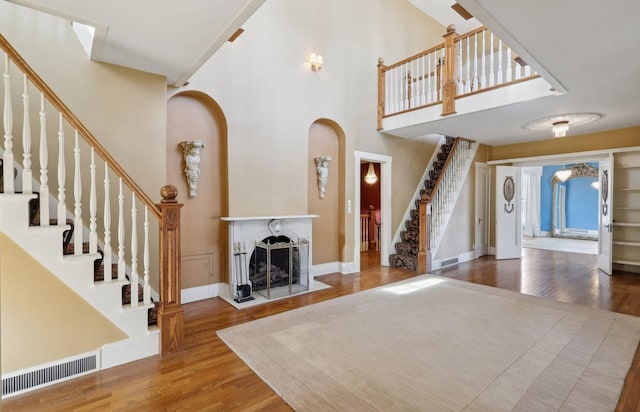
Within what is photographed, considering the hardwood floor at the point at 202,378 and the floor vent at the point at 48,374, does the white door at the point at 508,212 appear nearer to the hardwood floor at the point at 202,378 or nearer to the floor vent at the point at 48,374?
the hardwood floor at the point at 202,378

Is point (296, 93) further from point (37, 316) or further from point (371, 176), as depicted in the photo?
point (37, 316)

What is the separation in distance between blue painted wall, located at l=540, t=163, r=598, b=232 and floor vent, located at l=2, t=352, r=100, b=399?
43.4ft

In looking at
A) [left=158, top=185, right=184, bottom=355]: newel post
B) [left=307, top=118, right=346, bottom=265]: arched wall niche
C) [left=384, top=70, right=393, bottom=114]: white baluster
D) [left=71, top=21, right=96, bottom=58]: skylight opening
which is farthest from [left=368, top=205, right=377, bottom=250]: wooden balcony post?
[left=71, top=21, right=96, bottom=58]: skylight opening

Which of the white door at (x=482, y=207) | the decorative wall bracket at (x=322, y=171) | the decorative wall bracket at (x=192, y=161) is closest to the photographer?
the decorative wall bracket at (x=192, y=161)

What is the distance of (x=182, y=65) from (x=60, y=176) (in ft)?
5.25

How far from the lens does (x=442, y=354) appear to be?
2666 millimetres

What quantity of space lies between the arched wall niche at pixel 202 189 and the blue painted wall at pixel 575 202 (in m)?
11.7

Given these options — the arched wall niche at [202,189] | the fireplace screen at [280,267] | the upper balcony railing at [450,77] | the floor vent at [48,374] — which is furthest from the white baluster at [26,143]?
the upper balcony railing at [450,77]

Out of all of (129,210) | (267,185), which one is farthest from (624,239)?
(129,210)

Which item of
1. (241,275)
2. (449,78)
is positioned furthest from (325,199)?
(449,78)

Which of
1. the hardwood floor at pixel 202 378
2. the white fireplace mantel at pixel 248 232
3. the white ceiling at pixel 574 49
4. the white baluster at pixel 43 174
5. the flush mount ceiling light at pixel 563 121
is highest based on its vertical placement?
the white ceiling at pixel 574 49

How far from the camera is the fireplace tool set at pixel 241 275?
404 cm

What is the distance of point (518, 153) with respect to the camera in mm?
7043

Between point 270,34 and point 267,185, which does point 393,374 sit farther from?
point 270,34
